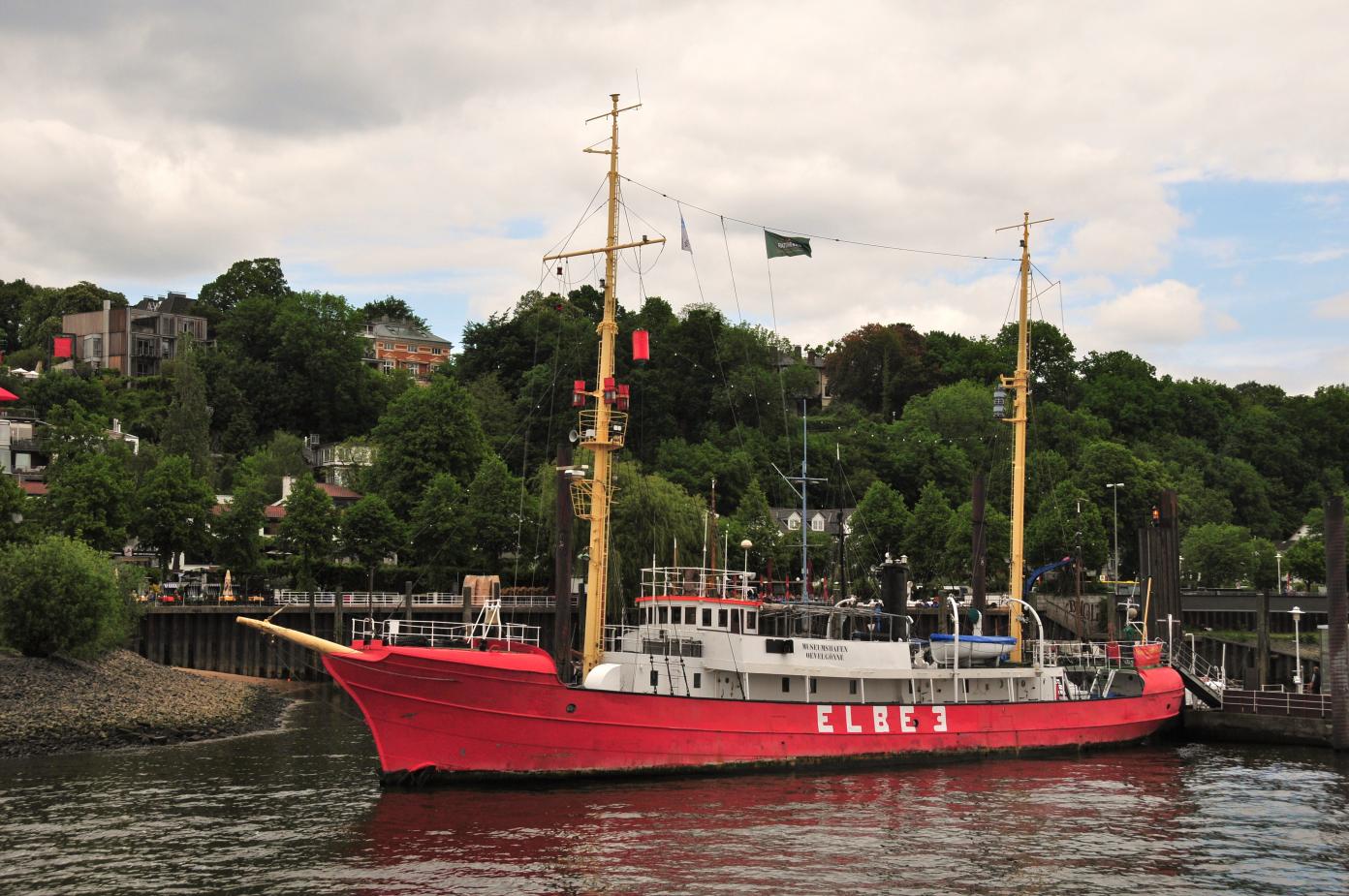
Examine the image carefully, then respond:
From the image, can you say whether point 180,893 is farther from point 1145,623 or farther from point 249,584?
point 249,584

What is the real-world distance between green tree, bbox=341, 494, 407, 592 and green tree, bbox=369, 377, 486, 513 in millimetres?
8321

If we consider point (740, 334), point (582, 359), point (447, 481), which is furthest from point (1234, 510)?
point (447, 481)

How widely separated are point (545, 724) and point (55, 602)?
2124 centimetres

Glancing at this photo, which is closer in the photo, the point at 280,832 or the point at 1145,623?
the point at 280,832

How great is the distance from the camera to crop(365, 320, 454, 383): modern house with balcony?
148 metres

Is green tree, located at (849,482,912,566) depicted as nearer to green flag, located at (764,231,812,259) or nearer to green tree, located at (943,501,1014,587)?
green tree, located at (943,501,1014,587)

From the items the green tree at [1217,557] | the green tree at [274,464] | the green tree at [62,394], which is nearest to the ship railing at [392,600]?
the green tree at [274,464]

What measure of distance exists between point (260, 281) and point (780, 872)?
12194cm

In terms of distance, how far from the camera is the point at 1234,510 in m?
113

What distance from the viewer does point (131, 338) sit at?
5059 inches

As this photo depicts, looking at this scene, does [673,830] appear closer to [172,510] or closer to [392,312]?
[172,510]

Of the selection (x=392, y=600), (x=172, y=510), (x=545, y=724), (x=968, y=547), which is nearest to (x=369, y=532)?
(x=392, y=600)

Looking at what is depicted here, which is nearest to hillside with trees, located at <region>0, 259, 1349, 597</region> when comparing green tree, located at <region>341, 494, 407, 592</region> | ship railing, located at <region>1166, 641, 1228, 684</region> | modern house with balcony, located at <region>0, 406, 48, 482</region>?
green tree, located at <region>341, 494, 407, 592</region>

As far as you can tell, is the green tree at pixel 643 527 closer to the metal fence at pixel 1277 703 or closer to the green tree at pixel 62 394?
the metal fence at pixel 1277 703
